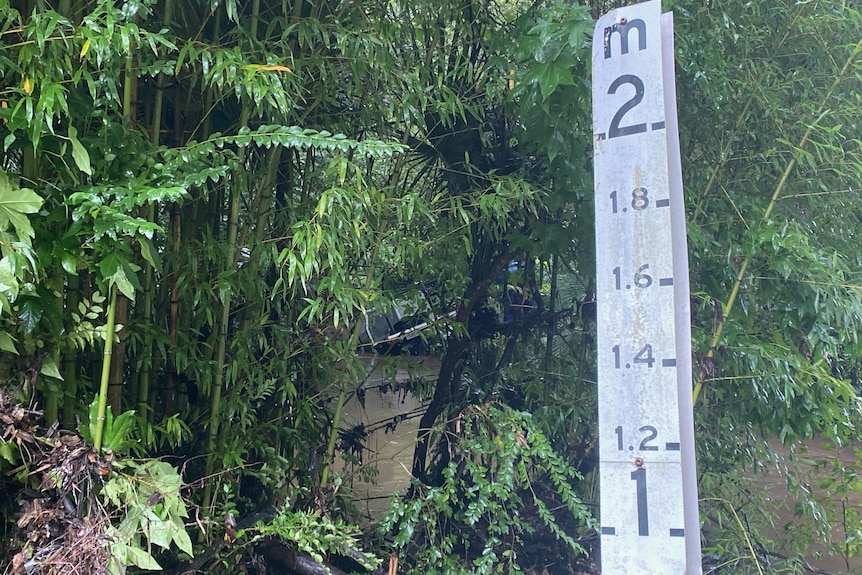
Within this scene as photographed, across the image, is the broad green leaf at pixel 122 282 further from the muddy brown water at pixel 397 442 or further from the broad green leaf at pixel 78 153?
the muddy brown water at pixel 397 442

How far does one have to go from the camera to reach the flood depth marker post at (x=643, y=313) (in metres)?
1.04

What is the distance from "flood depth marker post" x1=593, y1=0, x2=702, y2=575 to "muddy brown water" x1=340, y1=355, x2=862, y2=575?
3.46ft

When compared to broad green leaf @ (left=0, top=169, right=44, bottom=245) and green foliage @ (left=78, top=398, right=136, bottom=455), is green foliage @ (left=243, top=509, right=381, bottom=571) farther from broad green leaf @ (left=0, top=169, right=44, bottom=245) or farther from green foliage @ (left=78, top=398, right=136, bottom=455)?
broad green leaf @ (left=0, top=169, right=44, bottom=245)

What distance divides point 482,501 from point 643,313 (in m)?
0.87

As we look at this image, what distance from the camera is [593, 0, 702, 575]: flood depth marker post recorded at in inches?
40.9

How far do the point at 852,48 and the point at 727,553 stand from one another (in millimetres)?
1552

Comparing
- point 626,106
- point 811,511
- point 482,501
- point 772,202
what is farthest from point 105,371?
point 811,511

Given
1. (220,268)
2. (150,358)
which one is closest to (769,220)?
(220,268)

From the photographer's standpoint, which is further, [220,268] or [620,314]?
[220,268]

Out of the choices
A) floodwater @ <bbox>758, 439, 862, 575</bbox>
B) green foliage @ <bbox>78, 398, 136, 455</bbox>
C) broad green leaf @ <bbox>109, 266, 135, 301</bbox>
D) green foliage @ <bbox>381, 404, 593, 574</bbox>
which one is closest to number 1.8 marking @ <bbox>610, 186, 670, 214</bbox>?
green foliage @ <bbox>381, 404, 593, 574</bbox>

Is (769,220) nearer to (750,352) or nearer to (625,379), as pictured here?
(750,352)

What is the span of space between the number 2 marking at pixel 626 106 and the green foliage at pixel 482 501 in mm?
915

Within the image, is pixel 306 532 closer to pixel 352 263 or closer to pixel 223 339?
pixel 223 339

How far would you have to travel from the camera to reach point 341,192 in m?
1.34
